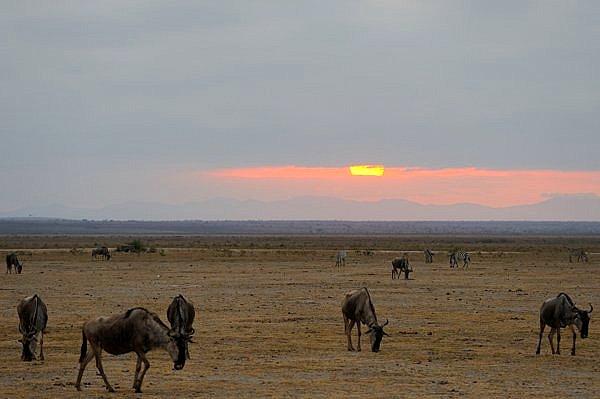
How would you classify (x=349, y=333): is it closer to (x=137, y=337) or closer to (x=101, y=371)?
(x=137, y=337)

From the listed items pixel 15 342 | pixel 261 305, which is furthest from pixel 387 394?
pixel 261 305

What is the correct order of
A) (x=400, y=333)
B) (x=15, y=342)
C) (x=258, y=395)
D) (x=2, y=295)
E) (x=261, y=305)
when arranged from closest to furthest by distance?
(x=258, y=395)
(x=15, y=342)
(x=400, y=333)
(x=261, y=305)
(x=2, y=295)

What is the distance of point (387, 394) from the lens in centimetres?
1650

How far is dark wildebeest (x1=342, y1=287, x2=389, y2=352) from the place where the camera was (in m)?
22.0

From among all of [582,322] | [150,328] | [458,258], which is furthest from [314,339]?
[458,258]

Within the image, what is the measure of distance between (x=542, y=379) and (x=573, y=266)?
158 feet

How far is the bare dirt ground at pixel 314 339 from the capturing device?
1739 centimetres

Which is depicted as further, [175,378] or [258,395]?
[175,378]

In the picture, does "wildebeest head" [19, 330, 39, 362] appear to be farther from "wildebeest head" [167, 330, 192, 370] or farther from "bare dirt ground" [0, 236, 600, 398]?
"wildebeest head" [167, 330, 192, 370]

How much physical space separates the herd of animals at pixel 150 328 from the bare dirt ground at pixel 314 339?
46cm

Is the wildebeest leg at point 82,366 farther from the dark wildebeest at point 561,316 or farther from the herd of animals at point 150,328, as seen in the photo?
the dark wildebeest at point 561,316

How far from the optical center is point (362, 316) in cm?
2252

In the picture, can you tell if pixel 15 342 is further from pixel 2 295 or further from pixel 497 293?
pixel 497 293

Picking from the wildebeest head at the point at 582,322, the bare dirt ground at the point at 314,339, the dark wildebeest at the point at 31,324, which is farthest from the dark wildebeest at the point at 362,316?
the dark wildebeest at the point at 31,324
